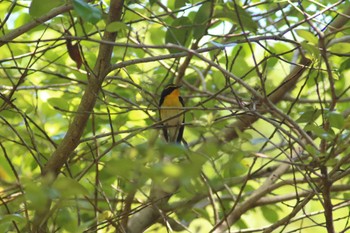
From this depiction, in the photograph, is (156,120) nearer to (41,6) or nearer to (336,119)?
(41,6)

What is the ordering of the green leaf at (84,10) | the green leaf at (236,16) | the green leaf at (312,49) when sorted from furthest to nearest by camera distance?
1. the green leaf at (236,16)
2. the green leaf at (312,49)
3. the green leaf at (84,10)

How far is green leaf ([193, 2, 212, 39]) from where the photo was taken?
289 cm

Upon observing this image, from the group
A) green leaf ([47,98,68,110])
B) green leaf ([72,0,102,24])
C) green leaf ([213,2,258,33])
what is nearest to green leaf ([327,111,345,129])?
green leaf ([213,2,258,33])

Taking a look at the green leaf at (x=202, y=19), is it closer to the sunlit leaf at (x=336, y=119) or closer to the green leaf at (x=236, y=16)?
the green leaf at (x=236, y=16)

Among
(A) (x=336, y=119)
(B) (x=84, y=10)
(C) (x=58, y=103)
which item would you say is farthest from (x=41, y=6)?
(C) (x=58, y=103)

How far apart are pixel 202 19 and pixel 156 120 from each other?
76 cm

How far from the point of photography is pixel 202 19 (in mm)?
2936

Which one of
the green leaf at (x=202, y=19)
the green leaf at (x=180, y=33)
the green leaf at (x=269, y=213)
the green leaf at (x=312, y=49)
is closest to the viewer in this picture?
the green leaf at (x=312, y=49)

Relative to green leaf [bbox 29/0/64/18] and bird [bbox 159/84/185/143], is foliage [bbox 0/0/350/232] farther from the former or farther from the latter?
bird [bbox 159/84/185/143]

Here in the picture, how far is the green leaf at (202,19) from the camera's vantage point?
2.89 m

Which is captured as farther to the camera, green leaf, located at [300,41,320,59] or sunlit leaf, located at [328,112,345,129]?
green leaf, located at [300,41,320,59]

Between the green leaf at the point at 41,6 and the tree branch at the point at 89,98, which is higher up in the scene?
the green leaf at the point at 41,6

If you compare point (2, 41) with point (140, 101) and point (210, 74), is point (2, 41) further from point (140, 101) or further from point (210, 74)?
point (210, 74)

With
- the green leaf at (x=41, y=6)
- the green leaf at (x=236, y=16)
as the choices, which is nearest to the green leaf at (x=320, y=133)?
the green leaf at (x=236, y=16)
